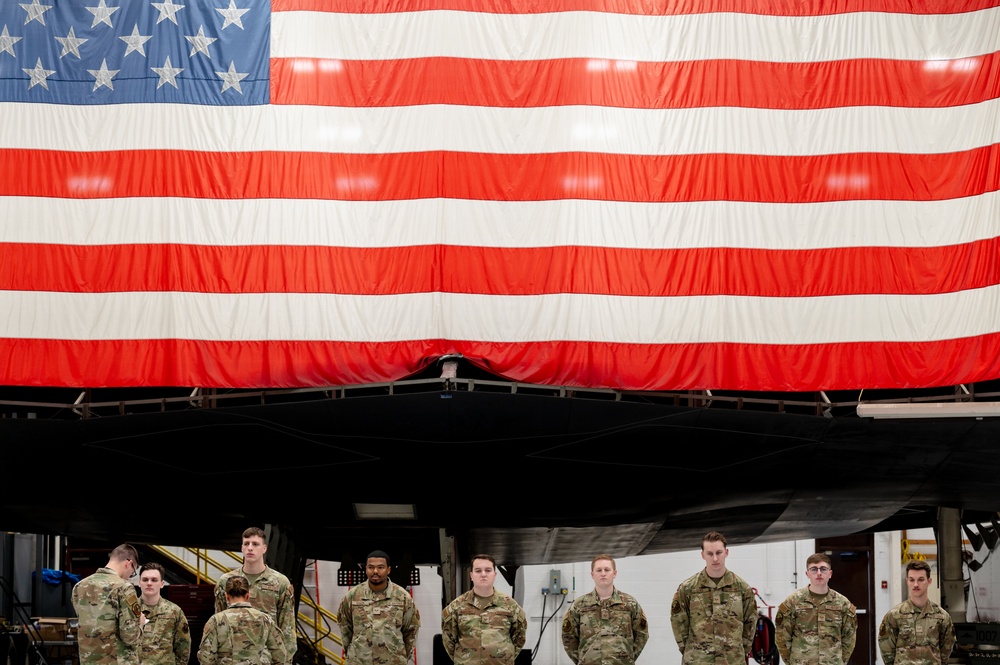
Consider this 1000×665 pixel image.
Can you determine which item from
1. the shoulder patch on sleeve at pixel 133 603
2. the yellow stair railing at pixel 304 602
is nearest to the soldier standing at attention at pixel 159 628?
the shoulder patch on sleeve at pixel 133 603

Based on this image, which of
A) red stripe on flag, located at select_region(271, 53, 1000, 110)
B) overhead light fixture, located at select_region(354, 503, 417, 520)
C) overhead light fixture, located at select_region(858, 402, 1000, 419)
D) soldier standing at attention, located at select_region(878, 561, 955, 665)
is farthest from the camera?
overhead light fixture, located at select_region(354, 503, 417, 520)

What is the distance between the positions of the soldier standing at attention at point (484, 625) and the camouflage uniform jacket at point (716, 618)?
1513 millimetres

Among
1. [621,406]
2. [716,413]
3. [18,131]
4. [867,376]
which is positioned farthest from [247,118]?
[867,376]

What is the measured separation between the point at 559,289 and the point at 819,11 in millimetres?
5109

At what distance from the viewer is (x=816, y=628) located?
1014cm

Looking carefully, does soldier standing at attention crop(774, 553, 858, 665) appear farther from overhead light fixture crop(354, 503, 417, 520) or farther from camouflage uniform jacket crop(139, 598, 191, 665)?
overhead light fixture crop(354, 503, 417, 520)

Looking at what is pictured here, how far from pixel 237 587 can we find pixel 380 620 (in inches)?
73.7

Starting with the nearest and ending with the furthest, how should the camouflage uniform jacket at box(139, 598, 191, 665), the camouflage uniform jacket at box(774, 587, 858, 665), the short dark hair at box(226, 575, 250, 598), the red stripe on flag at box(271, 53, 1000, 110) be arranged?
1. the short dark hair at box(226, 575, 250, 598)
2. the camouflage uniform jacket at box(139, 598, 191, 665)
3. the camouflage uniform jacket at box(774, 587, 858, 665)
4. the red stripe on flag at box(271, 53, 1000, 110)

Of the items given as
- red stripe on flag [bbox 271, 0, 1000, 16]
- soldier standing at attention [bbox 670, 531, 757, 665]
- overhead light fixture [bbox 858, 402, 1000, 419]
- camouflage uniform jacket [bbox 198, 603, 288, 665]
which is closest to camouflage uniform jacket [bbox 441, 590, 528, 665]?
soldier standing at attention [bbox 670, 531, 757, 665]

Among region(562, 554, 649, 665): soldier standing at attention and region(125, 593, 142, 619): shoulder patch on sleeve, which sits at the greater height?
region(125, 593, 142, 619): shoulder patch on sleeve

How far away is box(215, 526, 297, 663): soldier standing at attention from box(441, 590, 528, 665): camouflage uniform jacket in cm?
138

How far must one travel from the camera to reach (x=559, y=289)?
13.7 m

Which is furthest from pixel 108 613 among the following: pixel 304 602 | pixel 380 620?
pixel 304 602

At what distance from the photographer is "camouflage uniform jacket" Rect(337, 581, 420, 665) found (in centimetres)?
976
